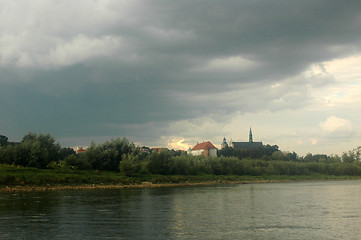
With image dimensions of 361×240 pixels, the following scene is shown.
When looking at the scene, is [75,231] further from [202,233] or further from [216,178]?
[216,178]

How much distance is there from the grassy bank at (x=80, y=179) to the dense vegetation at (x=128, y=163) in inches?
38.9

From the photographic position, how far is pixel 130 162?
99375 millimetres

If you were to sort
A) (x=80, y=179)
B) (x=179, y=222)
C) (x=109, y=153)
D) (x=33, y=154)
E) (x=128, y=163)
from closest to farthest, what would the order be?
(x=179, y=222)
(x=80, y=179)
(x=33, y=154)
(x=128, y=163)
(x=109, y=153)

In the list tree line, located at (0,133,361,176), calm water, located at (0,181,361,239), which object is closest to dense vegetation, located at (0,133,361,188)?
tree line, located at (0,133,361,176)

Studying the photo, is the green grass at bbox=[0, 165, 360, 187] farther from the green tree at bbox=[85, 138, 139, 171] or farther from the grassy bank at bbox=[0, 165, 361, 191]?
the green tree at bbox=[85, 138, 139, 171]

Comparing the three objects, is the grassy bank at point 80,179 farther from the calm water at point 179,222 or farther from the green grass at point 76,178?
the calm water at point 179,222

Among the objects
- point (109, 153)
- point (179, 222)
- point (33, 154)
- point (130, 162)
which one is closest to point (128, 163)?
point (130, 162)

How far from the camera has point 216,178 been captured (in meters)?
118

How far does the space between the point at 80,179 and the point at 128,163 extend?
17.7 m

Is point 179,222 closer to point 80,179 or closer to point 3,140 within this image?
point 80,179

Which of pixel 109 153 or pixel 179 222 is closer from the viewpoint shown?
pixel 179 222

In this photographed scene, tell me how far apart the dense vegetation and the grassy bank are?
0.99 m

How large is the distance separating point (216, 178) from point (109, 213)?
8377cm

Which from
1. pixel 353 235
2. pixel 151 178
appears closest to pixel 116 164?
pixel 151 178
